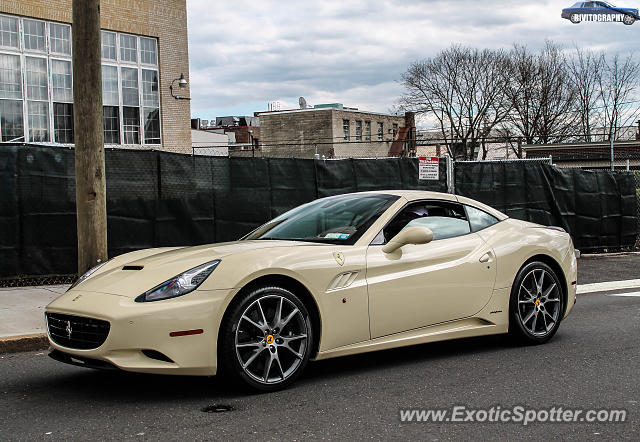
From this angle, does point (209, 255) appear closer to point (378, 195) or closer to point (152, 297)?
point (152, 297)

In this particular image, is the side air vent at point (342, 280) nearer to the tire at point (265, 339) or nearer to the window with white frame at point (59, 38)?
the tire at point (265, 339)

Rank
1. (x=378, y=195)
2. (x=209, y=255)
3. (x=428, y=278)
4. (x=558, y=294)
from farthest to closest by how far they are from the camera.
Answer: (x=558, y=294), (x=378, y=195), (x=428, y=278), (x=209, y=255)

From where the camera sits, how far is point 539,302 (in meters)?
A: 6.61

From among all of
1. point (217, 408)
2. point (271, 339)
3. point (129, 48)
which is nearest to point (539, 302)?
point (271, 339)

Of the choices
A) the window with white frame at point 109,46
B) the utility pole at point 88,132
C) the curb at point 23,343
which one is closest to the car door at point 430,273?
the curb at point 23,343

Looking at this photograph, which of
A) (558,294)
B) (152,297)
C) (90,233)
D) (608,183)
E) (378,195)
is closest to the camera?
(152,297)

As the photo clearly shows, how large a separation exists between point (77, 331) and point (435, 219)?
10.0 feet

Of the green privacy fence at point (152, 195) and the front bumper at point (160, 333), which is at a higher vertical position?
the green privacy fence at point (152, 195)

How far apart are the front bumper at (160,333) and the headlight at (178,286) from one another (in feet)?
0.15

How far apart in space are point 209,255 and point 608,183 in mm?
13855

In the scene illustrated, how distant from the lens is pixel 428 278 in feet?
19.0

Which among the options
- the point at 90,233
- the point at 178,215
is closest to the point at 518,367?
the point at 90,233

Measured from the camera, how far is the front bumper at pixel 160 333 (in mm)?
4590

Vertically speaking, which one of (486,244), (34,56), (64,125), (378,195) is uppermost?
(34,56)
